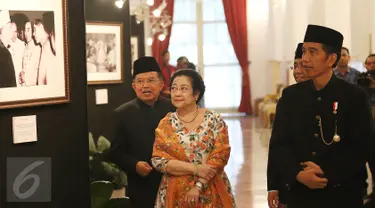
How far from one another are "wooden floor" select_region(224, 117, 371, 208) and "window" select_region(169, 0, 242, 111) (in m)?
2.24

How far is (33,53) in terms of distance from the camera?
404cm

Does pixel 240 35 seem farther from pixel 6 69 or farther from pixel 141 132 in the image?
pixel 6 69

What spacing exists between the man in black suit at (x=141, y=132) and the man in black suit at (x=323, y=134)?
37.1 inches

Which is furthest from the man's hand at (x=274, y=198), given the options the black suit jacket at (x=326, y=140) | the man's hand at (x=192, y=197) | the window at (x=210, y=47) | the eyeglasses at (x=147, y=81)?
the window at (x=210, y=47)

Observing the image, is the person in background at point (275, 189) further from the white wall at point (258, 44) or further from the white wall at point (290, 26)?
the white wall at point (258, 44)

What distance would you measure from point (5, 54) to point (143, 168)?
1.04 m

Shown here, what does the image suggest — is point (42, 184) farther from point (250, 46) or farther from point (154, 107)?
Answer: point (250, 46)

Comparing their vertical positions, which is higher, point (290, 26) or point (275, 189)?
point (290, 26)

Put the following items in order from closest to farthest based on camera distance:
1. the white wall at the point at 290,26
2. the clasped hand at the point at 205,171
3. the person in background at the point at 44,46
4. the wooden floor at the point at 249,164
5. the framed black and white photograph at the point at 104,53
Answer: the clasped hand at the point at 205,171 < the person in background at the point at 44,46 < the framed black and white photograph at the point at 104,53 < the wooden floor at the point at 249,164 < the white wall at the point at 290,26

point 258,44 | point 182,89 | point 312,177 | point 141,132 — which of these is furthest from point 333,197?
point 258,44

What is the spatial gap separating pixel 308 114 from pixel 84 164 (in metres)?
1.74

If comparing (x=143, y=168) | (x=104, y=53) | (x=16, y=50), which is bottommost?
(x=143, y=168)

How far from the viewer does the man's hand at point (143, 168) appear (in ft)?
13.0

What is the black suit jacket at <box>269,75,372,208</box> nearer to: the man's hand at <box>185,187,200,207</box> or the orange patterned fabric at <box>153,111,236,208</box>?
the orange patterned fabric at <box>153,111,236,208</box>
